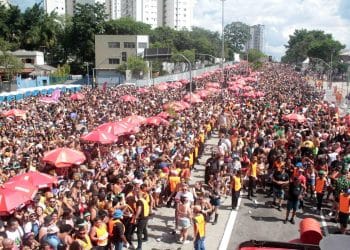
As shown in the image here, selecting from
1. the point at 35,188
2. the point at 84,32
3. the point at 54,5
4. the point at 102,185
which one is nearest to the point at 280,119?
the point at 102,185

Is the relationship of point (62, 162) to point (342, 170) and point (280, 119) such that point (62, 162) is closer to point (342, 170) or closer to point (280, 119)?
point (342, 170)

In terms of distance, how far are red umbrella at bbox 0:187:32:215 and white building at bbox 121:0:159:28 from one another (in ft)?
466

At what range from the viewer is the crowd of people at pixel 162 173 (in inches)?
351

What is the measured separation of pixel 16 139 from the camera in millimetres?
17781

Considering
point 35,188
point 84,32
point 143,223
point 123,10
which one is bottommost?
point 143,223

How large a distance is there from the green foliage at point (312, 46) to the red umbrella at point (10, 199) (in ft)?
253

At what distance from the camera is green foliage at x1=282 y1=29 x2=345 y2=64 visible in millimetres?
99762

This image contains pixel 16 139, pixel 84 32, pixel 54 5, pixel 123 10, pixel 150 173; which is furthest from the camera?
pixel 123 10

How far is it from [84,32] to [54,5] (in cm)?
7829

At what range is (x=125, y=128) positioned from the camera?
17203mm

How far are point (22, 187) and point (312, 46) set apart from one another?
104449mm

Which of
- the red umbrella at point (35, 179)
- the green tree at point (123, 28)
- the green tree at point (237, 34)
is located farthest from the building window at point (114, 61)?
the green tree at point (237, 34)

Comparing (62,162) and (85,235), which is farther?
(62,162)

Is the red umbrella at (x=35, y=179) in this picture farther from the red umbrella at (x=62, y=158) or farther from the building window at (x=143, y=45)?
the building window at (x=143, y=45)
